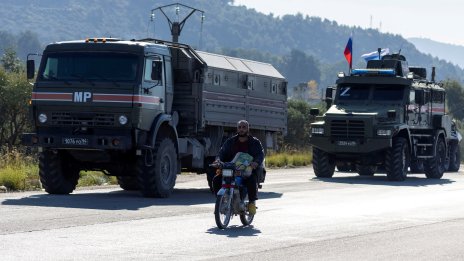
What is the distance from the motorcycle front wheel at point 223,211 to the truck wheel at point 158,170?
5.51 metres

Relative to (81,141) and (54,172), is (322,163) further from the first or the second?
(81,141)

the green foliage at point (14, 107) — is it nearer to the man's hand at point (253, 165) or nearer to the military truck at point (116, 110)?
the military truck at point (116, 110)

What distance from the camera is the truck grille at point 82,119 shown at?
20.8 meters

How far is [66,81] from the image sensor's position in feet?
68.6

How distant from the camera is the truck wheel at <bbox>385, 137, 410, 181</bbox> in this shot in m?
30.9

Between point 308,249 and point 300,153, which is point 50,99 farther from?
point 300,153

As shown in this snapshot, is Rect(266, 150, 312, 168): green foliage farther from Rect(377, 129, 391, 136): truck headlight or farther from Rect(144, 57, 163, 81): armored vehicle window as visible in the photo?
Rect(144, 57, 163, 81): armored vehicle window

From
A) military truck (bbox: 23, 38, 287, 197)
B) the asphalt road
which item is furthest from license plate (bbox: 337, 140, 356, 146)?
military truck (bbox: 23, 38, 287, 197)

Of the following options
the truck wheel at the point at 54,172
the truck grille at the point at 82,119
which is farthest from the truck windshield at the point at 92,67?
the truck wheel at the point at 54,172

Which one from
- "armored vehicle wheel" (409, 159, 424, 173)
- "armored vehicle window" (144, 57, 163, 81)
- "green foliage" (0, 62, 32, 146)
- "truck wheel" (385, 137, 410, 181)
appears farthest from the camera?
"green foliage" (0, 62, 32, 146)

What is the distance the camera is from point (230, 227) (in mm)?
16094

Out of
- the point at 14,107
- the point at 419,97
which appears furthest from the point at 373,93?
the point at 14,107

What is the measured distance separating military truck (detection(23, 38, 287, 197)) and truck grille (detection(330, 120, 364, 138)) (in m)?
8.52

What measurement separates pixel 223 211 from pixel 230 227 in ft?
1.73
